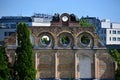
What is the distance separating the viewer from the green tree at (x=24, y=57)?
63.5 m

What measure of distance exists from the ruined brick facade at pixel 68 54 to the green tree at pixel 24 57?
15.2ft

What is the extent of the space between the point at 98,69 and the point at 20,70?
12559mm

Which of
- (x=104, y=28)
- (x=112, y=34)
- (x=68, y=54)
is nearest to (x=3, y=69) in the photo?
(x=68, y=54)

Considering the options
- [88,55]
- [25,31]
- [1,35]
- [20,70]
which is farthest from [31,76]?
[1,35]

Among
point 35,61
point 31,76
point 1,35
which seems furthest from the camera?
point 1,35

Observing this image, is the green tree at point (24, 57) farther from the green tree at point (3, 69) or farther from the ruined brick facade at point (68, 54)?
the ruined brick facade at point (68, 54)

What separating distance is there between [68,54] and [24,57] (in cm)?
871

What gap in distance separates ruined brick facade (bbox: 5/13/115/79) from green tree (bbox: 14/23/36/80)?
4.64 meters

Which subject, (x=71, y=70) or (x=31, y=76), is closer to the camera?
(x=31, y=76)

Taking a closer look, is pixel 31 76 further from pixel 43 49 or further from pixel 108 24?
pixel 108 24

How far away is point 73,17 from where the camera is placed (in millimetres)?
70875

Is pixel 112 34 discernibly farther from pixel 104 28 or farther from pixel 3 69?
pixel 3 69

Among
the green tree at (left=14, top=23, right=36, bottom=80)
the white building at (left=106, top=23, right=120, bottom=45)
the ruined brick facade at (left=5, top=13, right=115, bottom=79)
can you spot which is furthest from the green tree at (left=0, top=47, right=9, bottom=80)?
the white building at (left=106, top=23, right=120, bottom=45)

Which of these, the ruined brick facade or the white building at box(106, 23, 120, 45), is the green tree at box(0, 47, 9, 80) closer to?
the ruined brick facade
